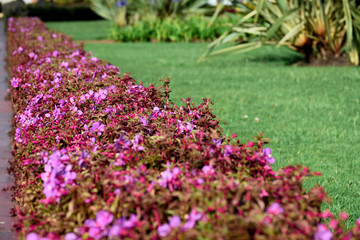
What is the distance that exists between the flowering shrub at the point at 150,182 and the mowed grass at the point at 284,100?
1.67 metres

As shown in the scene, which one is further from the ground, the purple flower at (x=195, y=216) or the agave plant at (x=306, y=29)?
the purple flower at (x=195, y=216)

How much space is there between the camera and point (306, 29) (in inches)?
415

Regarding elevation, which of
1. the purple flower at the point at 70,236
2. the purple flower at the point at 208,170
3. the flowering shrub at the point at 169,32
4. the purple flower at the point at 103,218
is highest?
the purple flower at the point at 208,170

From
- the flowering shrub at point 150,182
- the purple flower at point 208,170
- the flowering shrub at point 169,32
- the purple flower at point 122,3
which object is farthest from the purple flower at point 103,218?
the purple flower at point 122,3

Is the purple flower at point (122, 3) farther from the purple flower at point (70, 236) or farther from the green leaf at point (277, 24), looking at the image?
the purple flower at point (70, 236)

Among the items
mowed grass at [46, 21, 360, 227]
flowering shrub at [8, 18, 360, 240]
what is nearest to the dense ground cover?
mowed grass at [46, 21, 360, 227]

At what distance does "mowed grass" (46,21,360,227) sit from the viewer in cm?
491

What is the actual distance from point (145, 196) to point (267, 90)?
6707 mm

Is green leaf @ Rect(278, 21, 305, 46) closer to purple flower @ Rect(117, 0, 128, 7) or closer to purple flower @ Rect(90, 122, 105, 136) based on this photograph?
purple flower @ Rect(90, 122, 105, 136)

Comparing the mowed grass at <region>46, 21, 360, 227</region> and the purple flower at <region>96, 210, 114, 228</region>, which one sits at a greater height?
the purple flower at <region>96, 210, 114, 228</region>

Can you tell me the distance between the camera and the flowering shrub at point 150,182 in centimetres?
178

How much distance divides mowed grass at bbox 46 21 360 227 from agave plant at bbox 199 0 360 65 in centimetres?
45

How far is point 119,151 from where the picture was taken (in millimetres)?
2545

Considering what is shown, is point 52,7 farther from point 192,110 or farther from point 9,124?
point 192,110
